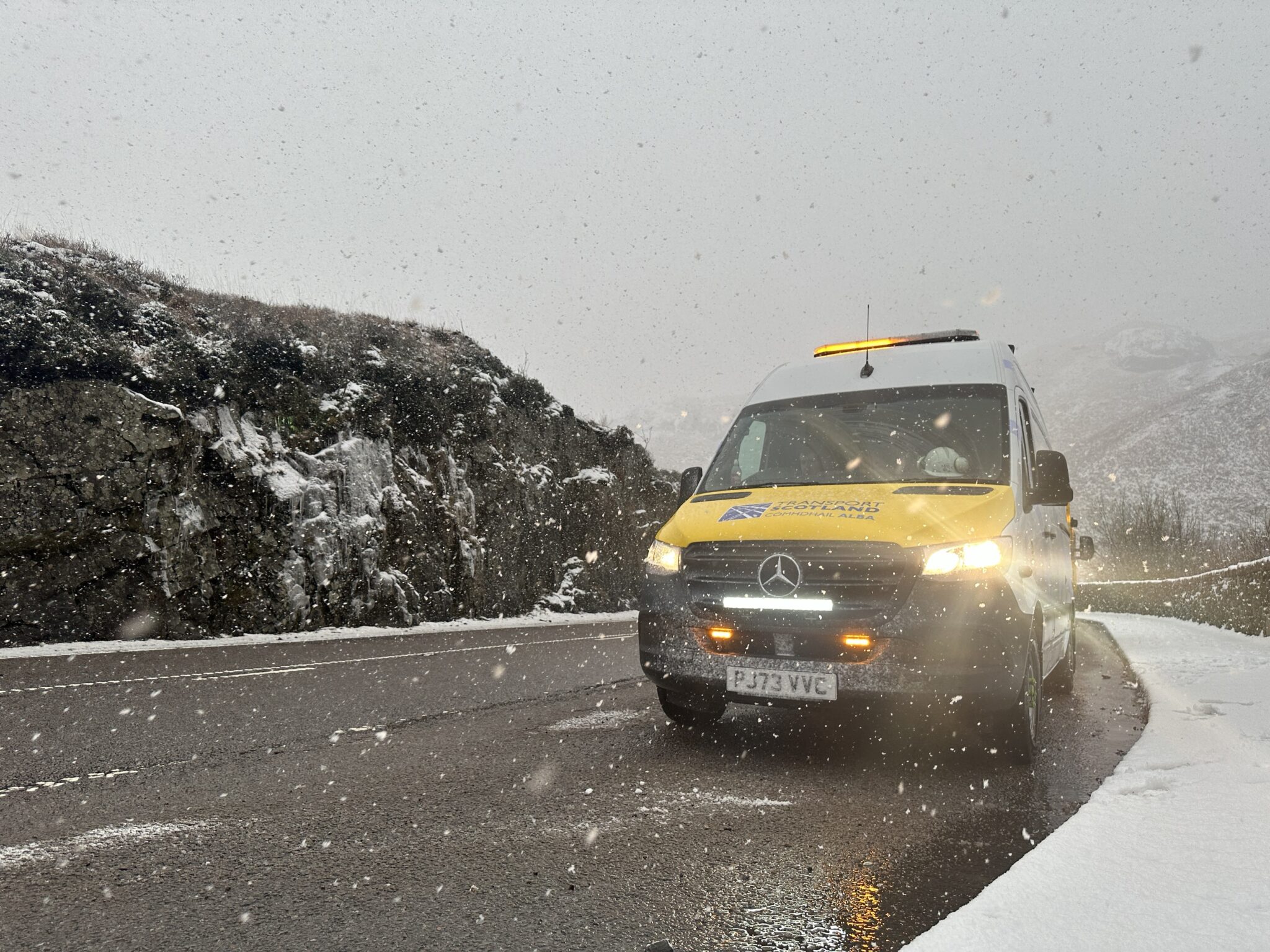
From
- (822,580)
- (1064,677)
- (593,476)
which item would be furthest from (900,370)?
(593,476)

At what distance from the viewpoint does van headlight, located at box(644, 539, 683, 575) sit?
514cm

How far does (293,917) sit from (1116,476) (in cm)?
11026

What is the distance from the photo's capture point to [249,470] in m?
14.3

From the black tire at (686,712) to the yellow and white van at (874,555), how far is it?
0.02 meters

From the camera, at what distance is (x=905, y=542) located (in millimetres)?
4562

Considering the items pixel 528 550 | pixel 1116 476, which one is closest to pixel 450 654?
pixel 528 550

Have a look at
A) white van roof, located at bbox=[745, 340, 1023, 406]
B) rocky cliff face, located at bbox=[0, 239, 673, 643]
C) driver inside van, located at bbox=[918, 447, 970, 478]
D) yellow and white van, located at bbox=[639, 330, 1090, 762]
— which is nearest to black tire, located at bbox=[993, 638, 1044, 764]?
yellow and white van, located at bbox=[639, 330, 1090, 762]

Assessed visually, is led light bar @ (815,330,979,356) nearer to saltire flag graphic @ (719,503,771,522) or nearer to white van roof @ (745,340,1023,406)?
white van roof @ (745,340,1023,406)

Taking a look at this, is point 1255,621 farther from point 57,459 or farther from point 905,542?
point 57,459

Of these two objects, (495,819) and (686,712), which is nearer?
(495,819)

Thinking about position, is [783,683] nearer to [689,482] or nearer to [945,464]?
[945,464]

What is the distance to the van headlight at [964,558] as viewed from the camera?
450cm

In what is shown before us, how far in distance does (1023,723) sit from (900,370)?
2514mm

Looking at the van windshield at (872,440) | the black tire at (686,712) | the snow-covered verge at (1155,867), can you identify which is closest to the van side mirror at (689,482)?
the van windshield at (872,440)
